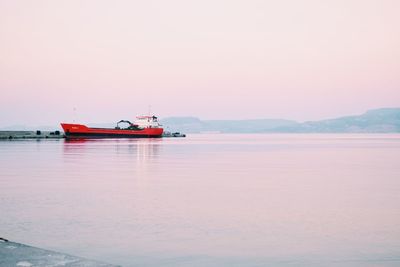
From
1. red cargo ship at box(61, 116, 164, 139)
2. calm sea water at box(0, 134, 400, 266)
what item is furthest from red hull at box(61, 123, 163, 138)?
calm sea water at box(0, 134, 400, 266)

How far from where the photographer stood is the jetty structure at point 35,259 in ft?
19.2

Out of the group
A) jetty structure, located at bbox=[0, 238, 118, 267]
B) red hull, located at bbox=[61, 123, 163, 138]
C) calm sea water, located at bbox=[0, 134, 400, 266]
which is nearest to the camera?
jetty structure, located at bbox=[0, 238, 118, 267]

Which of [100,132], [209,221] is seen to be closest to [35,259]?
[209,221]

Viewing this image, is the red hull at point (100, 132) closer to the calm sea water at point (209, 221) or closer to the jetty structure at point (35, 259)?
the calm sea water at point (209, 221)

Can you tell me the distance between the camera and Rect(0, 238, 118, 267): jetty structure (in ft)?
19.2

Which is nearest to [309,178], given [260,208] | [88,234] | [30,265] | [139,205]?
[260,208]

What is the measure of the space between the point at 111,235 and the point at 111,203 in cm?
450

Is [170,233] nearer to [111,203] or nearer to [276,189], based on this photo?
[111,203]

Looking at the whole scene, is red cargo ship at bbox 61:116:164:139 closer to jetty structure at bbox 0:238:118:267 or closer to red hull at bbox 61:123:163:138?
red hull at bbox 61:123:163:138

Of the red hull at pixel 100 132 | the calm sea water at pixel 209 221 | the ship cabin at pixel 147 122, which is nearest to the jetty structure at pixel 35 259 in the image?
the calm sea water at pixel 209 221

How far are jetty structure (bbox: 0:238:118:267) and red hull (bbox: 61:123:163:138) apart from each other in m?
91.2

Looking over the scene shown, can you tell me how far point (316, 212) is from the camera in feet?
41.8

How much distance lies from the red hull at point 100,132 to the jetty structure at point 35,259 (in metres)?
91.2

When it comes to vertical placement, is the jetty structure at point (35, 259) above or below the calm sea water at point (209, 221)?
above
